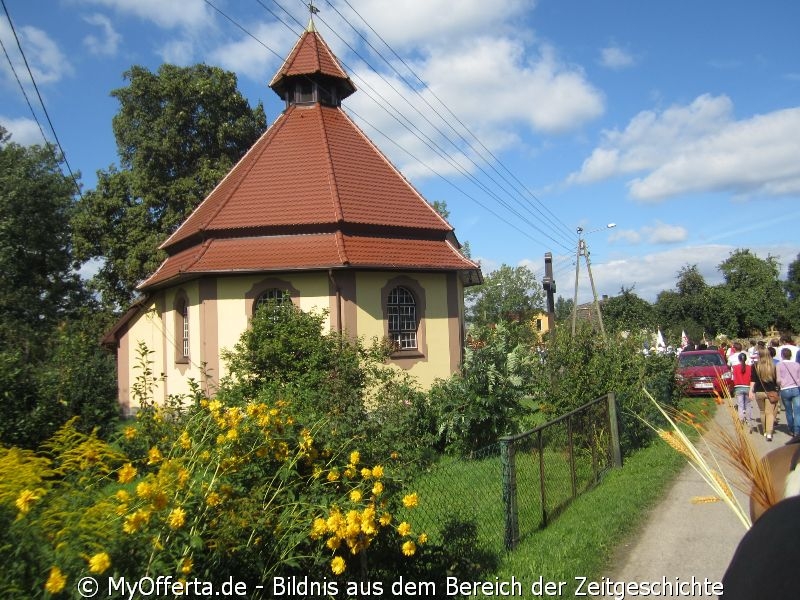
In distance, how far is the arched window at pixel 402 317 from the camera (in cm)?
1766

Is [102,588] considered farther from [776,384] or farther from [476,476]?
[776,384]

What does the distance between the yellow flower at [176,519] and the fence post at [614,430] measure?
8.27 m

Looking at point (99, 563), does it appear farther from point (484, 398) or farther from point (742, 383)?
point (742, 383)

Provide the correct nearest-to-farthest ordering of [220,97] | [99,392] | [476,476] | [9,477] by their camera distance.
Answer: [9,477] < [476,476] < [99,392] < [220,97]

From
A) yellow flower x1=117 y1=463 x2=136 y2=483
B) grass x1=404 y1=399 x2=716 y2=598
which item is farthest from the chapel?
yellow flower x1=117 y1=463 x2=136 y2=483

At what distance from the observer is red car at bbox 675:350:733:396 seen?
50.6 ft

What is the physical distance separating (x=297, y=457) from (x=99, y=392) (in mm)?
8623

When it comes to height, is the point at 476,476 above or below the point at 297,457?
below

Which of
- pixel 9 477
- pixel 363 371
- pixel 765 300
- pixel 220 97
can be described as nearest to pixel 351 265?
pixel 363 371

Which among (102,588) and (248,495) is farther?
(248,495)

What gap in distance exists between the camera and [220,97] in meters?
28.9

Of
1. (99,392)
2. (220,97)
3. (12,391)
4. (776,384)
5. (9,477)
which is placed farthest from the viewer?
(220,97)

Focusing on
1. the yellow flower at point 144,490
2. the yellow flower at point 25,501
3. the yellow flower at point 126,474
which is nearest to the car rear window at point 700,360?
the yellow flower at point 126,474

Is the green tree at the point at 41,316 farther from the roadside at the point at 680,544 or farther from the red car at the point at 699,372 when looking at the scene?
the red car at the point at 699,372
